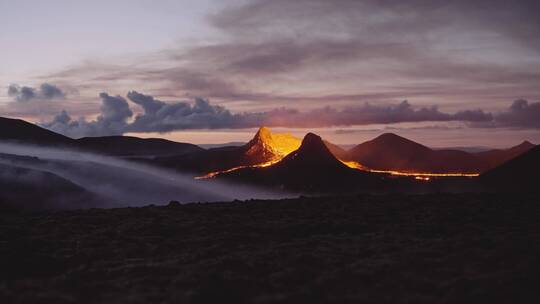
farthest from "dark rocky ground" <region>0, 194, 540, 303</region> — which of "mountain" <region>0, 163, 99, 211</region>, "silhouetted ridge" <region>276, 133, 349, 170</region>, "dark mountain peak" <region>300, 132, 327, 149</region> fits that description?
"dark mountain peak" <region>300, 132, 327, 149</region>

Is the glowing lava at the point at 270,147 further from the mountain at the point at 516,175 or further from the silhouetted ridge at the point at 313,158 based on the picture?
the mountain at the point at 516,175

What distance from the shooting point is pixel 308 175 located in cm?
9769

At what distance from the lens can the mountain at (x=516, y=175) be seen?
72812mm

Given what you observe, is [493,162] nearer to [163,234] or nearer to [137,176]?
[137,176]

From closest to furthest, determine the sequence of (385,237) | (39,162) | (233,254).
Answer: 1. (233,254)
2. (385,237)
3. (39,162)

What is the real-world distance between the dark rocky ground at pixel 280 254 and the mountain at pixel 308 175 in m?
48.9

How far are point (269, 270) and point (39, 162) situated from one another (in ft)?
321

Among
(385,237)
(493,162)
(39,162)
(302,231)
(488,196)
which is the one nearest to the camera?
(385,237)

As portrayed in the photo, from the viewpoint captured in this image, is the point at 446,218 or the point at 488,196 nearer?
the point at 446,218

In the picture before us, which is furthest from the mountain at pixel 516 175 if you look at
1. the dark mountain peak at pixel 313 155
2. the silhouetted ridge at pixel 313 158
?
the dark mountain peak at pixel 313 155

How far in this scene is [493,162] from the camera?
120m

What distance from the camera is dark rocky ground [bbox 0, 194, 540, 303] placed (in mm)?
17094

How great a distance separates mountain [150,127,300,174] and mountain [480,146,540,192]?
46534 millimetres

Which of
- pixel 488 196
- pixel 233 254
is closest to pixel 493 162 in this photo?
pixel 488 196
